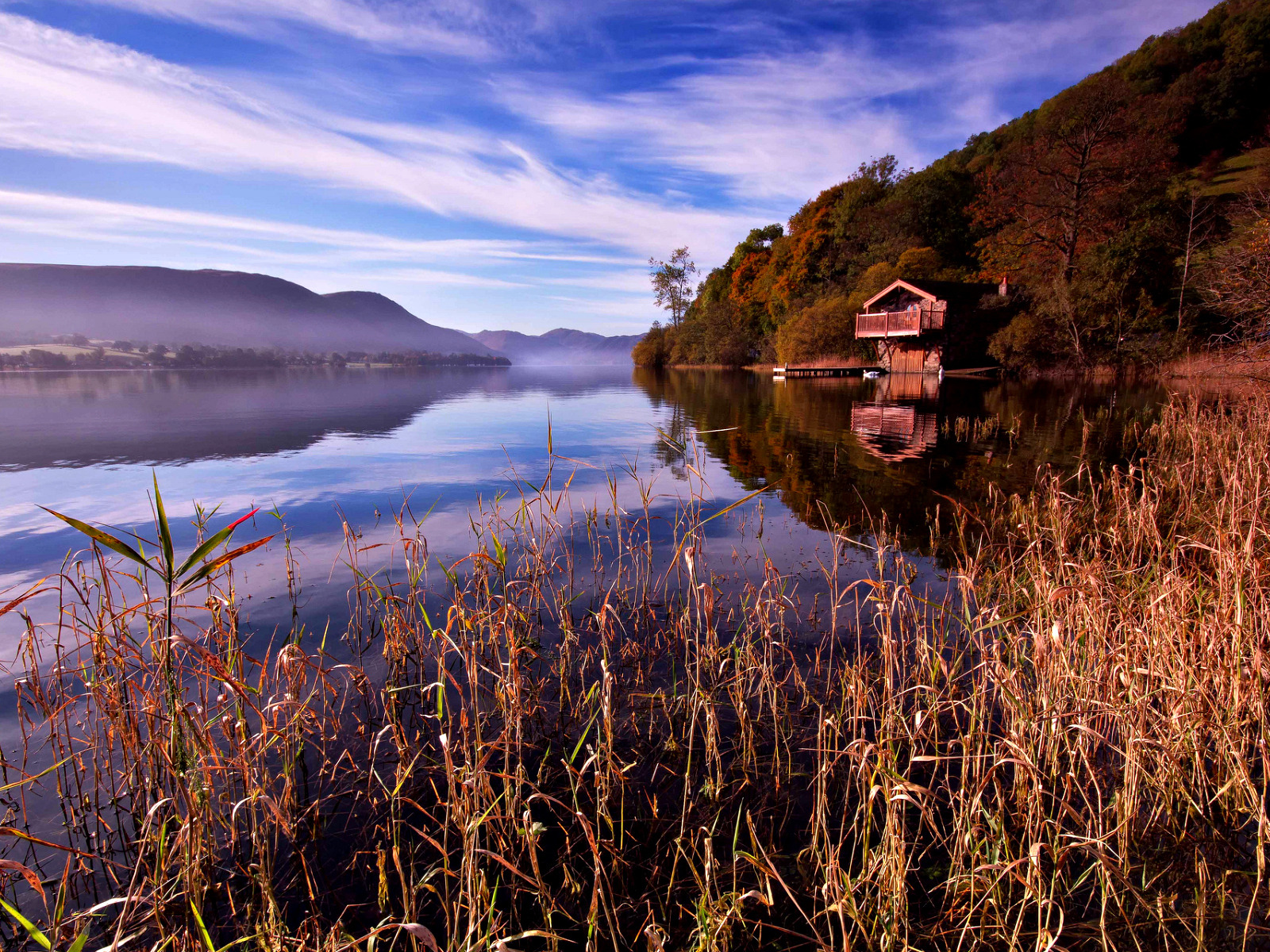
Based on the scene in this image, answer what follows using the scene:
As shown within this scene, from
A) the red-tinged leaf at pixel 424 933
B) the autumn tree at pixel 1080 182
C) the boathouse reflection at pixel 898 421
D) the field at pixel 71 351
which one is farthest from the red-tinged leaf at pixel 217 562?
the field at pixel 71 351

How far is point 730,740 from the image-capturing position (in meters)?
4.57

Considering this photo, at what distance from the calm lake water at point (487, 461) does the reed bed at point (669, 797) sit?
6.96 feet

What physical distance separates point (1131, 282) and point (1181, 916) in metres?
46.4

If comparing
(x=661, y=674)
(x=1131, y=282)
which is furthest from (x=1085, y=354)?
(x=661, y=674)

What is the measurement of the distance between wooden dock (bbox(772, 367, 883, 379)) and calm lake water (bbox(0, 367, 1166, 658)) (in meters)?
18.0

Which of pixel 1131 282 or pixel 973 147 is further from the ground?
pixel 973 147

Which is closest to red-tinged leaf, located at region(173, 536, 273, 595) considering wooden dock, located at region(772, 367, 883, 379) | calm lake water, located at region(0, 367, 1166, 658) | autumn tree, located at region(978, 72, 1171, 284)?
calm lake water, located at region(0, 367, 1166, 658)

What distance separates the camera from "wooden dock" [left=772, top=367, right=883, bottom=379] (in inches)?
2075

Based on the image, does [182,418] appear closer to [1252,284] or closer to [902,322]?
[1252,284]

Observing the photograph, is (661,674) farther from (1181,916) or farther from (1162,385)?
(1162,385)

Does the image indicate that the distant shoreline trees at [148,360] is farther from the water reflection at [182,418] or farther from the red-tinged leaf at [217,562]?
the red-tinged leaf at [217,562]

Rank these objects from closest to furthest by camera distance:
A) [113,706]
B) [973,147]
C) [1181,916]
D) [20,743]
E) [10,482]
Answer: [1181,916] → [113,706] → [20,743] → [10,482] → [973,147]

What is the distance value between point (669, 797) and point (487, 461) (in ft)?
48.3

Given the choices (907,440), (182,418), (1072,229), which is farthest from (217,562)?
(1072,229)
